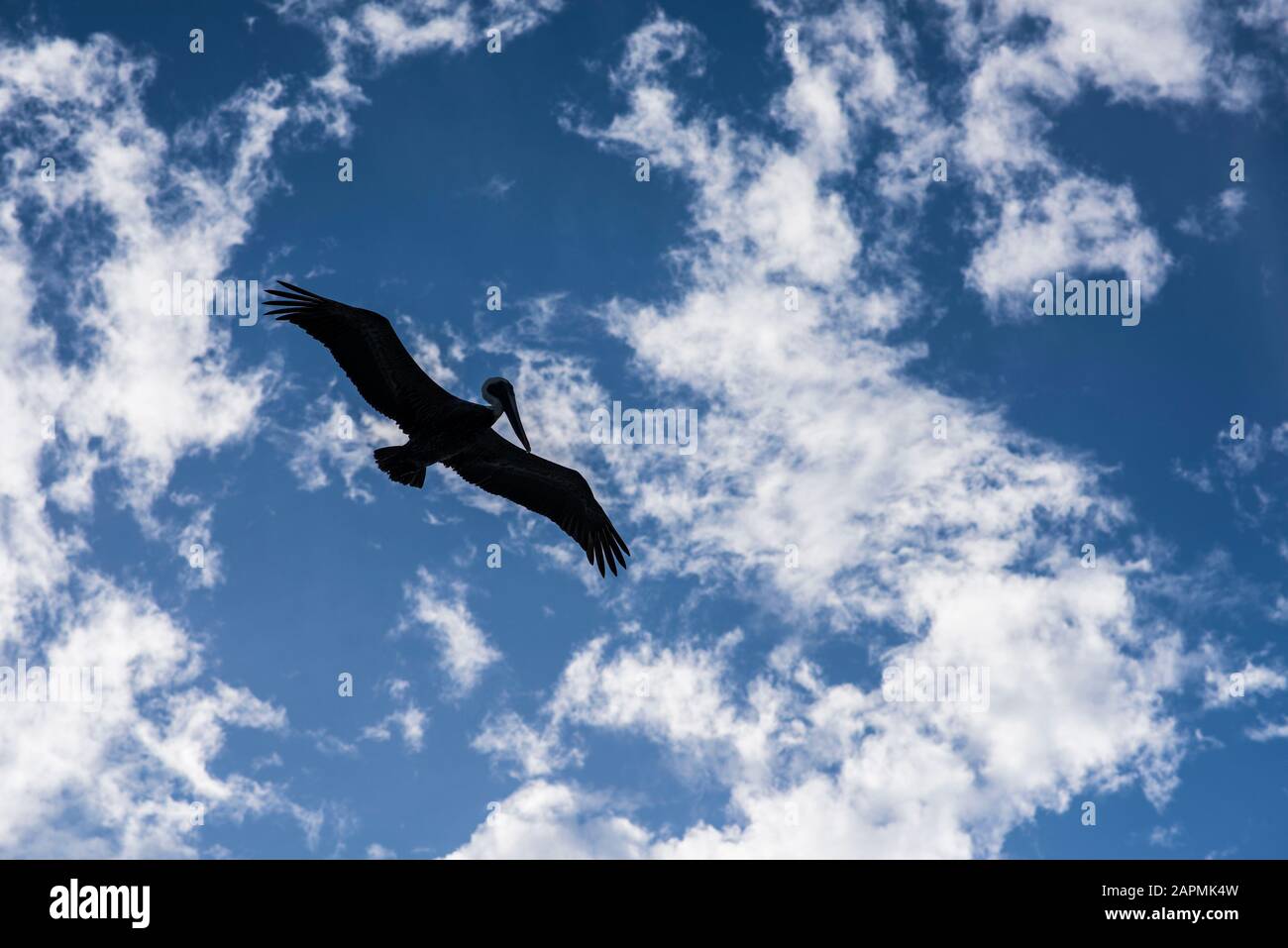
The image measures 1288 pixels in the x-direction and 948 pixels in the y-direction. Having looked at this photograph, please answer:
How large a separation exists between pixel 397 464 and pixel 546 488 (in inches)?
127

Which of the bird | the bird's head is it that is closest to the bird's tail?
the bird

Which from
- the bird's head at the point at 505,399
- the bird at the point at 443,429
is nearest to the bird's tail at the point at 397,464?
the bird at the point at 443,429

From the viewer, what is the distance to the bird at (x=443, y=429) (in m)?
19.1

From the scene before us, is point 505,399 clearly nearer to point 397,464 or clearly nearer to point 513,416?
point 513,416

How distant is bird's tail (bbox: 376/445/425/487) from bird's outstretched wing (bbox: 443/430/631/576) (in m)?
1.39

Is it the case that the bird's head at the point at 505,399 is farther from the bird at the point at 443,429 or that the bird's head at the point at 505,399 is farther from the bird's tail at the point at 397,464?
the bird's tail at the point at 397,464

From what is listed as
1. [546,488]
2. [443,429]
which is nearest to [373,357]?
Result: [443,429]

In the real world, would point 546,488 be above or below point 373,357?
below

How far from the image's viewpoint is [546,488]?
21672 millimetres
